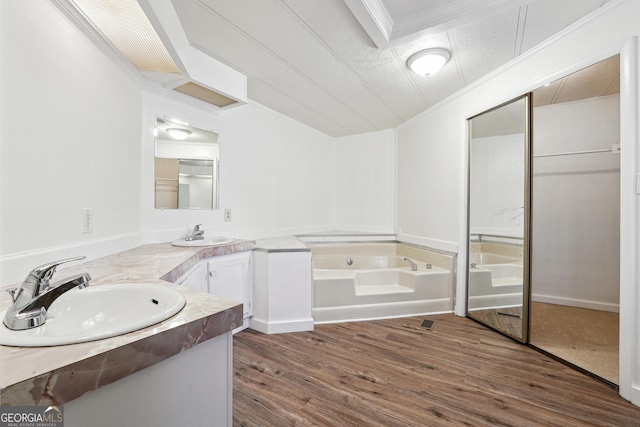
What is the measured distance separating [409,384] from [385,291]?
3.80 ft

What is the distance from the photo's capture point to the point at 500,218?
2.43 meters

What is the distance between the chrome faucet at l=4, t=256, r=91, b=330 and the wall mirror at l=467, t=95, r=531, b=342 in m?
2.70

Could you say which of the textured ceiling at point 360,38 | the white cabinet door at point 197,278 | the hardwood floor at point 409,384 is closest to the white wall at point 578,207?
the hardwood floor at point 409,384

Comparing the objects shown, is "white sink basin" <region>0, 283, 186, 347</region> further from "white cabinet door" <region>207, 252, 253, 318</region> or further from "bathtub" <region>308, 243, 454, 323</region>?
"bathtub" <region>308, 243, 454, 323</region>

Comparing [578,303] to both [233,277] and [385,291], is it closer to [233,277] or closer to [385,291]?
[385,291]

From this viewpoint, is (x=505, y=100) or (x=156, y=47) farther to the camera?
(x=505, y=100)

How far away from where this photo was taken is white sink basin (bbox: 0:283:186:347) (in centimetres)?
80

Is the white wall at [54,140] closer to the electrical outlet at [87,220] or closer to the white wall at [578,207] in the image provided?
the electrical outlet at [87,220]

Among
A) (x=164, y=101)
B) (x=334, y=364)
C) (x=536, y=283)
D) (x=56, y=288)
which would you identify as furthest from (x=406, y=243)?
(x=56, y=288)

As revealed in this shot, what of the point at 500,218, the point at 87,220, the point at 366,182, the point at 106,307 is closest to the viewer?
the point at 106,307

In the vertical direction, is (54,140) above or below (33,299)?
above

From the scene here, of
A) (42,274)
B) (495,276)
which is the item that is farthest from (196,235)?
(495,276)

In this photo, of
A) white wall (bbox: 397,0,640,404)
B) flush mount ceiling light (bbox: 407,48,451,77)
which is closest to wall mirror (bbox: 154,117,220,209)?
flush mount ceiling light (bbox: 407,48,451,77)

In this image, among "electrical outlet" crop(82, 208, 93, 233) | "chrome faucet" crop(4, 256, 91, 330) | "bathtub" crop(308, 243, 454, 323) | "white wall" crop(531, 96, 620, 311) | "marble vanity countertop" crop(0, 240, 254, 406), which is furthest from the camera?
"white wall" crop(531, 96, 620, 311)
